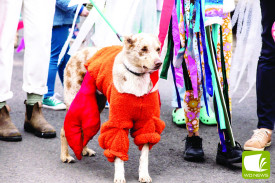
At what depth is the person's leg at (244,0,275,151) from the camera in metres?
3.69

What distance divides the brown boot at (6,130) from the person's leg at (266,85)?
1.92 meters

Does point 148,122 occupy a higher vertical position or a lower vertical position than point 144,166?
higher

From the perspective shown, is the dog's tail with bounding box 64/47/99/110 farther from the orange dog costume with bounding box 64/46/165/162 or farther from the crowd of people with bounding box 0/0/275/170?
the crowd of people with bounding box 0/0/275/170

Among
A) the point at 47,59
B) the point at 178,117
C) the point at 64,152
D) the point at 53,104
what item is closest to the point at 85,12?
the point at 47,59

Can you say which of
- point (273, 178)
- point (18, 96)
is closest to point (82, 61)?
point (273, 178)

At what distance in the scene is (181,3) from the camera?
11.0ft

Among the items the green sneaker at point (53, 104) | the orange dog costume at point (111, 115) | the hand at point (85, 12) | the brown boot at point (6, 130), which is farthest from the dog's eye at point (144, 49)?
the green sneaker at point (53, 104)

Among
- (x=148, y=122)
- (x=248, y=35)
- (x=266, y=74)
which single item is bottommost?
(x=148, y=122)

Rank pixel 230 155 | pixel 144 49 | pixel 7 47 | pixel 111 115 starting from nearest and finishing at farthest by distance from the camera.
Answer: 1. pixel 144 49
2. pixel 111 115
3. pixel 230 155
4. pixel 7 47

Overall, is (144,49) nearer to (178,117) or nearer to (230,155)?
(230,155)

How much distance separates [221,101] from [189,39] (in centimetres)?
51

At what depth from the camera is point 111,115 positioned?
2.96 m

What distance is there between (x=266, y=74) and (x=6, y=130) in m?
2.25

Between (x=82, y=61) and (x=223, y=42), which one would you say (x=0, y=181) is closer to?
(x=82, y=61)
